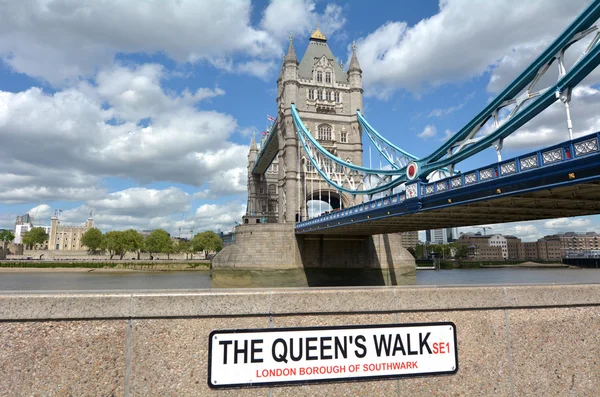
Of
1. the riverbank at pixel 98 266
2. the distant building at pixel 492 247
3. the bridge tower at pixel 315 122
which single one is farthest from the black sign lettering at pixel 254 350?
the distant building at pixel 492 247

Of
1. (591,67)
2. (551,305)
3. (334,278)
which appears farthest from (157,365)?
(334,278)

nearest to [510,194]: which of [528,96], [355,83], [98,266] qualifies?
[528,96]

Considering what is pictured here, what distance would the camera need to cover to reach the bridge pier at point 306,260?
1211 inches

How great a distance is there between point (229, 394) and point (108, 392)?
2.70 ft

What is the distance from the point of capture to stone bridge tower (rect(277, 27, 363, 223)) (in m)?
39.0

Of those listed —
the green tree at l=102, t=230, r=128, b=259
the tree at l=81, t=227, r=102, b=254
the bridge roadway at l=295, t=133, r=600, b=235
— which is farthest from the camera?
the tree at l=81, t=227, r=102, b=254

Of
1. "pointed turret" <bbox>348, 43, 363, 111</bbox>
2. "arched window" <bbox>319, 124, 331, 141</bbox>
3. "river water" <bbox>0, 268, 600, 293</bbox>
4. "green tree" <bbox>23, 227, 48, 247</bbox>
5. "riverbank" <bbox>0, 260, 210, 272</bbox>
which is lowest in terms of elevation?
"river water" <bbox>0, 268, 600, 293</bbox>

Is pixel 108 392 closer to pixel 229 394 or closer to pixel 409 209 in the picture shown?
pixel 229 394

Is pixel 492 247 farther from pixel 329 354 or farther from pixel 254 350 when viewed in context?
pixel 254 350

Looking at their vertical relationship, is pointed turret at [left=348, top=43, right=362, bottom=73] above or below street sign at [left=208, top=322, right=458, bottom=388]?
above

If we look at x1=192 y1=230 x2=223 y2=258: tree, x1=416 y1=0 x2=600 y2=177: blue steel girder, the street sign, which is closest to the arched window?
x1=416 y1=0 x2=600 y2=177: blue steel girder

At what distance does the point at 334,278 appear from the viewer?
105 feet

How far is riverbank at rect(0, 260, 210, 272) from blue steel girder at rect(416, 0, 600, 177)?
47264 mm

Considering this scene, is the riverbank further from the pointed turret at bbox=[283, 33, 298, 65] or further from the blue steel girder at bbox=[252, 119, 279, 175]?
the pointed turret at bbox=[283, 33, 298, 65]
